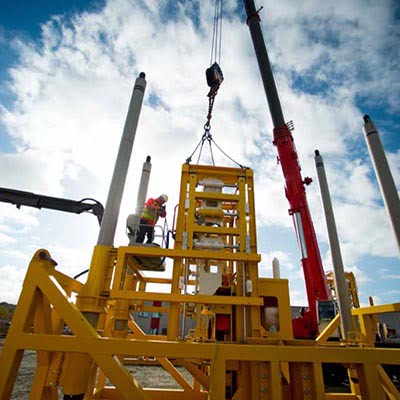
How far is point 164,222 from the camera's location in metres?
5.85

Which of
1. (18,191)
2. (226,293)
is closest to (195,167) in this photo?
(226,293)

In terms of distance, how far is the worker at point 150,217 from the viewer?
5887mm

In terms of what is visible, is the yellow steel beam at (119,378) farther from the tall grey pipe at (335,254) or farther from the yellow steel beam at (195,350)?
the tall grey pipe at (335,254)

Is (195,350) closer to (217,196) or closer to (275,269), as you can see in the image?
(217,196)

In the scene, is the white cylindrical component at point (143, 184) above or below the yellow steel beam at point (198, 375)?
above

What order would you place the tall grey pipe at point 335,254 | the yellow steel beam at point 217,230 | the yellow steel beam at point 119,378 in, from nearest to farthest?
the yellow steel beam at point 119,378 → the yellow steel beam at point 217,230 → the tall grey pipe at point 335,254

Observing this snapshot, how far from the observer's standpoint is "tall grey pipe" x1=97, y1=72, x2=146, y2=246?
445cm

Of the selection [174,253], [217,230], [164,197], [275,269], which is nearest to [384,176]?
[275,269]

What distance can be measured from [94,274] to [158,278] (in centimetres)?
205

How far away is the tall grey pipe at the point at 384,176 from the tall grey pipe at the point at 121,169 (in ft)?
17.9

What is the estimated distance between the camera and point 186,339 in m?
3.45

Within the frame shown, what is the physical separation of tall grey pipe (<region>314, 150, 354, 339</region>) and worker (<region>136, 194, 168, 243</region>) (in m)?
5.26

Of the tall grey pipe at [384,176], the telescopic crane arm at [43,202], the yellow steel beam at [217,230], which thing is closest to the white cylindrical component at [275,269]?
the yellow steel beam at [217,230]

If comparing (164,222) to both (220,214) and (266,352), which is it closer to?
(220,214)
